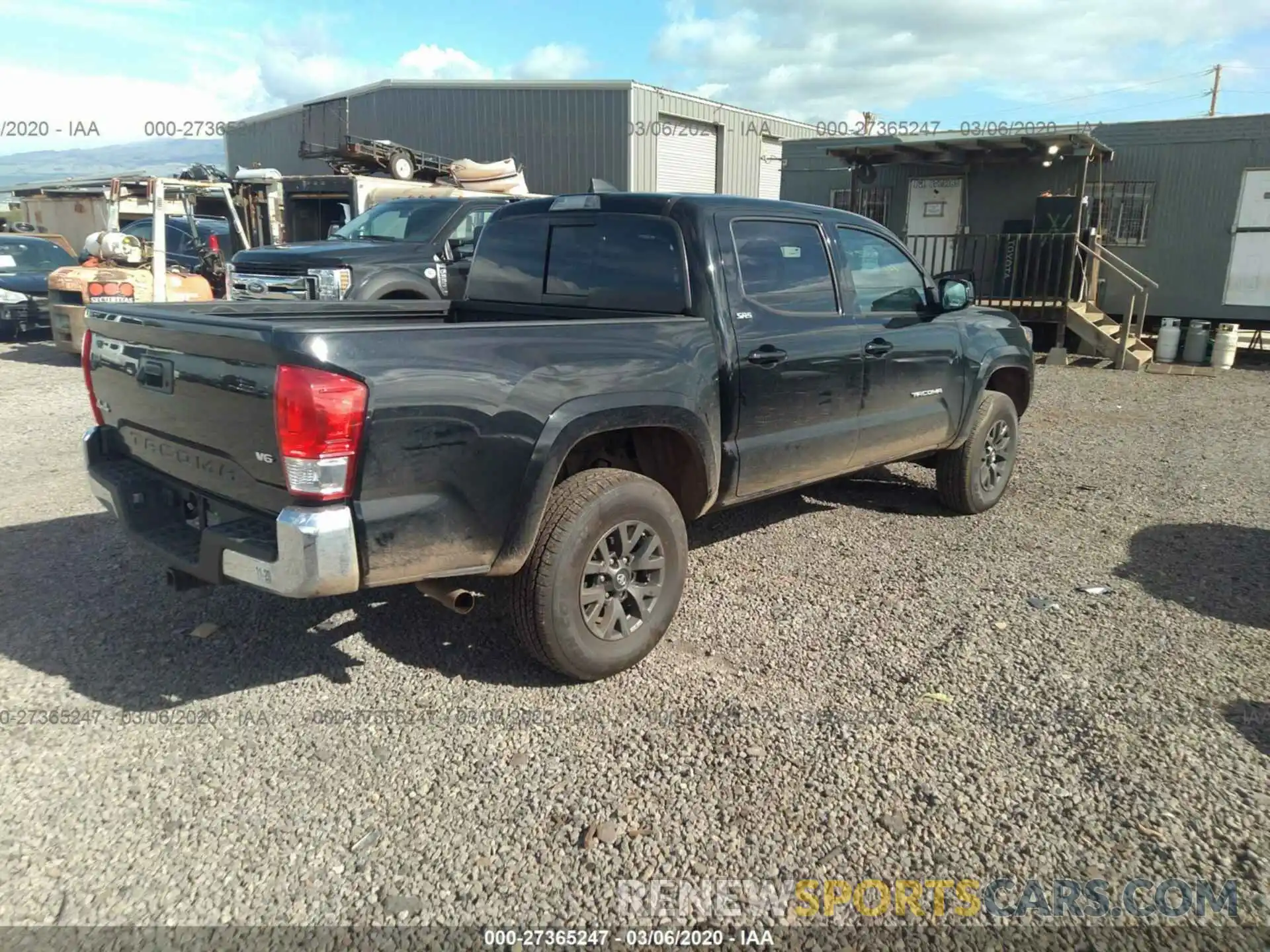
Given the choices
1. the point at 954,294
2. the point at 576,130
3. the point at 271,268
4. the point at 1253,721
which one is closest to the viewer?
the point at 1253,721

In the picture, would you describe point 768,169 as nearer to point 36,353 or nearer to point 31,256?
point 31,256

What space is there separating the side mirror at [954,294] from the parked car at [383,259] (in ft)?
16.2

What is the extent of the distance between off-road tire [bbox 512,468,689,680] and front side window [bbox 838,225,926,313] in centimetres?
195

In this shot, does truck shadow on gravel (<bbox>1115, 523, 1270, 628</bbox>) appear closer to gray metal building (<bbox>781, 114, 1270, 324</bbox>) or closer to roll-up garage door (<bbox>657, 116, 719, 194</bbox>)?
gray metal building (<bbox>781, 114, 1270, 324</bbox>)

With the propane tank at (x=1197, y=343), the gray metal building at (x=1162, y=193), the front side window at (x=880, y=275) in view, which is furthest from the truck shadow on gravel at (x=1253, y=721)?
the propane tank at (x=1197, y=343)

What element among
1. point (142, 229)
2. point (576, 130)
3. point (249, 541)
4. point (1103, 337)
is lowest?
point (1103, 337)

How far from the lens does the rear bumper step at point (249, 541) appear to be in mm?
2699

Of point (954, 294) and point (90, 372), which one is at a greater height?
point (954, 294)

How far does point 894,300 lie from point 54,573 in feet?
15.7

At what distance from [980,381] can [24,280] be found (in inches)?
547

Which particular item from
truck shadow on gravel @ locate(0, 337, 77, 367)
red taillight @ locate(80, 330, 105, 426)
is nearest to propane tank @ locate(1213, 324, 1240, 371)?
red taillight @ locate(80, 330, 105, 426)

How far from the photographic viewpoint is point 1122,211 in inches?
573

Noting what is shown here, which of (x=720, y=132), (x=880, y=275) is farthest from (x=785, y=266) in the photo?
(x=720, y=132)

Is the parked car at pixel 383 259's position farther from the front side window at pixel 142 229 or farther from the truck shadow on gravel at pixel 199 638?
the front side window at pixel 142 229
